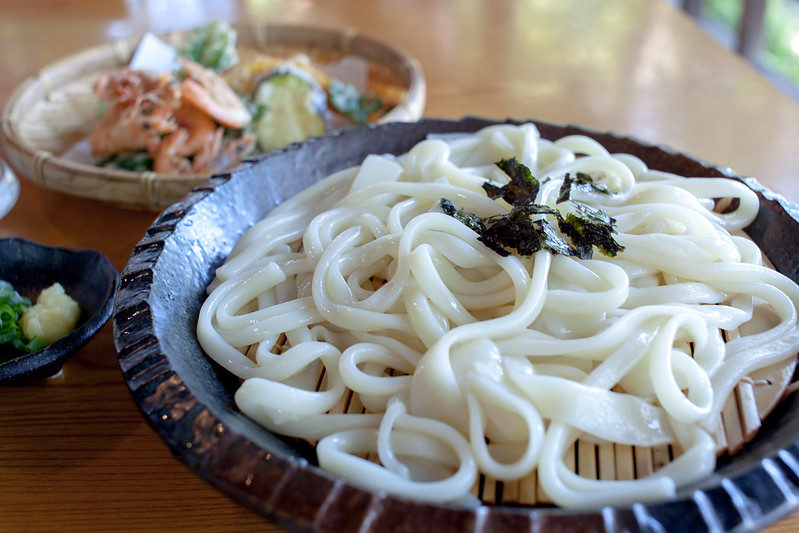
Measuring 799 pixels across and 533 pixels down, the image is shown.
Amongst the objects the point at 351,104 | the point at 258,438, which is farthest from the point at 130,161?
the point at 258,438

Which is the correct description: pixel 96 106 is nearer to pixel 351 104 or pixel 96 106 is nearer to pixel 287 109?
pixel 287 109

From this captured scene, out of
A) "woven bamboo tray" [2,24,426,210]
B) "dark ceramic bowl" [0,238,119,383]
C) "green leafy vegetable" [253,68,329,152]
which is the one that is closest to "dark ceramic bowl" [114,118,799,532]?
"dark ceramic bowl" [0,238,119,383]

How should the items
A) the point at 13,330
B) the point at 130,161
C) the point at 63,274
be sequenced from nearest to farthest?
the point at 13,330 < the point at 63,274 < the point at 130,161

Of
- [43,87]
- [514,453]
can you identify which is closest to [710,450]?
[514,453]

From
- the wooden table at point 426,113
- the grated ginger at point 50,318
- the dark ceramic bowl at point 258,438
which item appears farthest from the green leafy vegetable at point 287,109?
the grated ginger at point 50,318

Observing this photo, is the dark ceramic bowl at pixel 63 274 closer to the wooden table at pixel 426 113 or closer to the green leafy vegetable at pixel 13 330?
the green leafy vegetable at pixel 13 330

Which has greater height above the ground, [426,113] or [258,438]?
[258,438]

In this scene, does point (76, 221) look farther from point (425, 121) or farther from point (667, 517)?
point (667, 517)
